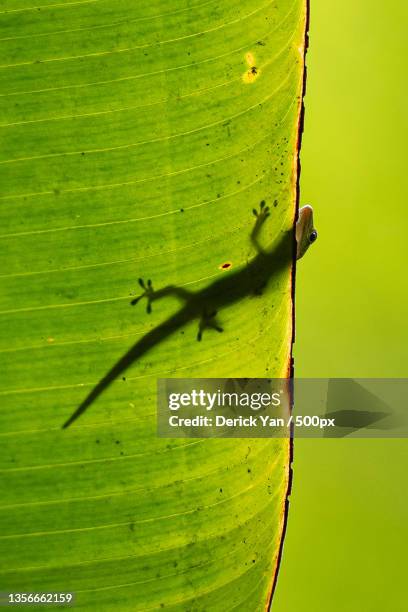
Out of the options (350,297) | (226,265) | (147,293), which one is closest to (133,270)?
(147,293)

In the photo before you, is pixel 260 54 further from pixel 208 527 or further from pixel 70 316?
pixel 208 527

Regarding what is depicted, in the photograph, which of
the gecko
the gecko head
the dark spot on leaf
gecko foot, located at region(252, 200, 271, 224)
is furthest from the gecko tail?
the gecko head

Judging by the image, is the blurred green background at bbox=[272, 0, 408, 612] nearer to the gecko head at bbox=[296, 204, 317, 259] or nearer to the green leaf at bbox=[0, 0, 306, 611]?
the gecko head at bbox=[296, 204, 317, 259]

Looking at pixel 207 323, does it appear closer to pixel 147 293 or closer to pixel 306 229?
pixel 147 293

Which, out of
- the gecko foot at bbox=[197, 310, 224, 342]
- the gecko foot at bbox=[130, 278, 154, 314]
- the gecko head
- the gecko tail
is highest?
the gecko head

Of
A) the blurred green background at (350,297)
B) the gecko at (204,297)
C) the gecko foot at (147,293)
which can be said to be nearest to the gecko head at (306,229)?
the blurred green background at (350,297)

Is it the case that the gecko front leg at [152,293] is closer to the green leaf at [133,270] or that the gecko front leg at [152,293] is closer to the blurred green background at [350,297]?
the green leaf at [133,270]

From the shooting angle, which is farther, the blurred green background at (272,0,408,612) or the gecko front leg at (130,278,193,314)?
the blurred green background at (272,0,408,612)
